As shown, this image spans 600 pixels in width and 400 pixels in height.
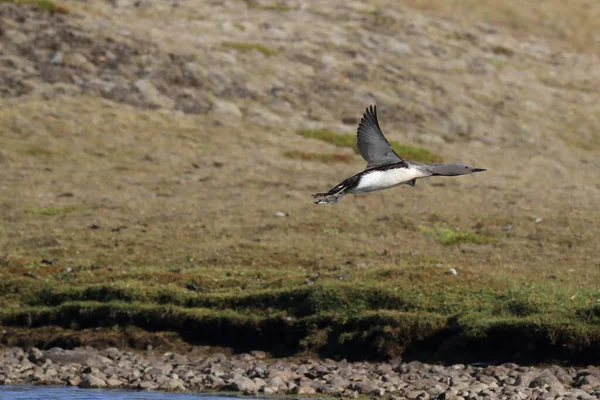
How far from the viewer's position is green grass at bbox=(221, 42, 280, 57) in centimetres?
5109

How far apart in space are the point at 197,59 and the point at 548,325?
31.4m

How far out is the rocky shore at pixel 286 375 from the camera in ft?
57.6

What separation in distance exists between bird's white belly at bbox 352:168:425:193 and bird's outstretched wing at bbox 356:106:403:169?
1.76 ft

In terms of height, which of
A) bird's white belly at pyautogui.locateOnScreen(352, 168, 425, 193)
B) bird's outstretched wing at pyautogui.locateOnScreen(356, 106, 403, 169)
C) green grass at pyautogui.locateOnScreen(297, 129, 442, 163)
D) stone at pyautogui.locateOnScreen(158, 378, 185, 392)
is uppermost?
bird's outstretched wing at pyautogui.locateOnScreen(356, 106, 403, 169)

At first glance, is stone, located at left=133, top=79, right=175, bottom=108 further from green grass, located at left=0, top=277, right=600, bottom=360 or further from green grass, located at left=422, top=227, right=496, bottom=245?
green grass, located at left=0, top=277, right=600, bottom=360

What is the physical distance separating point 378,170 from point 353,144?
27364 millimetres

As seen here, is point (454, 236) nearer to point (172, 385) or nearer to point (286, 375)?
point (286, 375)

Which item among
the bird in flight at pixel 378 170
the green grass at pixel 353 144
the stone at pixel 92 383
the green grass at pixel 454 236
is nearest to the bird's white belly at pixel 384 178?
the bird in flight at pixel 378 170

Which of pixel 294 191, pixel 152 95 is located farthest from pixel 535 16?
pixel 294 191

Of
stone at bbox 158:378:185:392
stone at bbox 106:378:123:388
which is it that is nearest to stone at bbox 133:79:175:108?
stone at bbox 106:378:123:388

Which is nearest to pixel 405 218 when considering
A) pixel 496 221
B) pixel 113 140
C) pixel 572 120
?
pixel 496 221

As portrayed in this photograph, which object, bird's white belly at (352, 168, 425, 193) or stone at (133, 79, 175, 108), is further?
stone at (133, 79, 175, 108)

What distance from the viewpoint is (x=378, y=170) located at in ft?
51.9

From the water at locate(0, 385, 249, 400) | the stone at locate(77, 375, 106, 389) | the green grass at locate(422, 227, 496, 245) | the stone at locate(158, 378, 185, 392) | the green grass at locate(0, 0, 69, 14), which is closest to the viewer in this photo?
the water at locate(0, 385, 249, 400)
